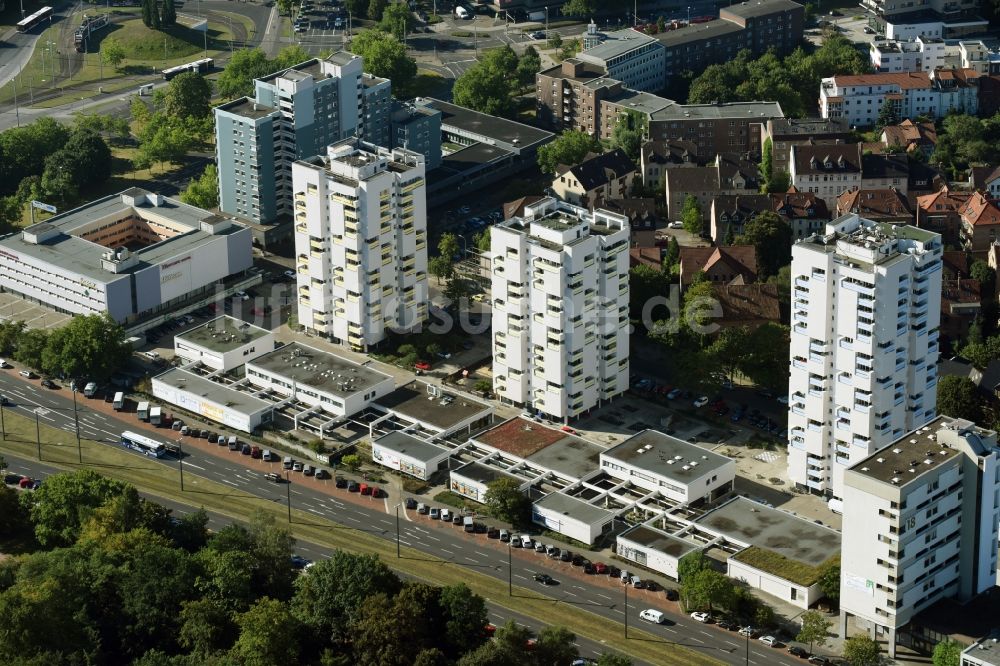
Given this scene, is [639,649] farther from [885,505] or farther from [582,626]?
[885,505]

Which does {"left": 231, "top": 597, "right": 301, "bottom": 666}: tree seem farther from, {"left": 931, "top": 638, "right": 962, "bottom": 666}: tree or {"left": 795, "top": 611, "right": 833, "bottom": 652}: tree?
{"left": 931, "top": 638, "right": 962, "bottom": 666}: tree

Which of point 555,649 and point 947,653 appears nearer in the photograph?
point 947,653

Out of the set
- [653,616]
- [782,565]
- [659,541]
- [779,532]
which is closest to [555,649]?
[653,616]

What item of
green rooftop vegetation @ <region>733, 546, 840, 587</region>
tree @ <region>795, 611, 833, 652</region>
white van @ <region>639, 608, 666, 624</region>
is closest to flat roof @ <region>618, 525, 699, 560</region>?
green rooftop vegetation @ <region>733, 546, 840, 587</region>

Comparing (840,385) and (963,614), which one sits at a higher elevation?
(840,385)

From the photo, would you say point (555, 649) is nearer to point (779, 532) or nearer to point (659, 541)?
point (659, 541)

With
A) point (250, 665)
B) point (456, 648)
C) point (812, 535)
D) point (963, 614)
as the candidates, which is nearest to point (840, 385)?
point (812, 535)

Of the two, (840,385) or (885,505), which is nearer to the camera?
(885,505)
